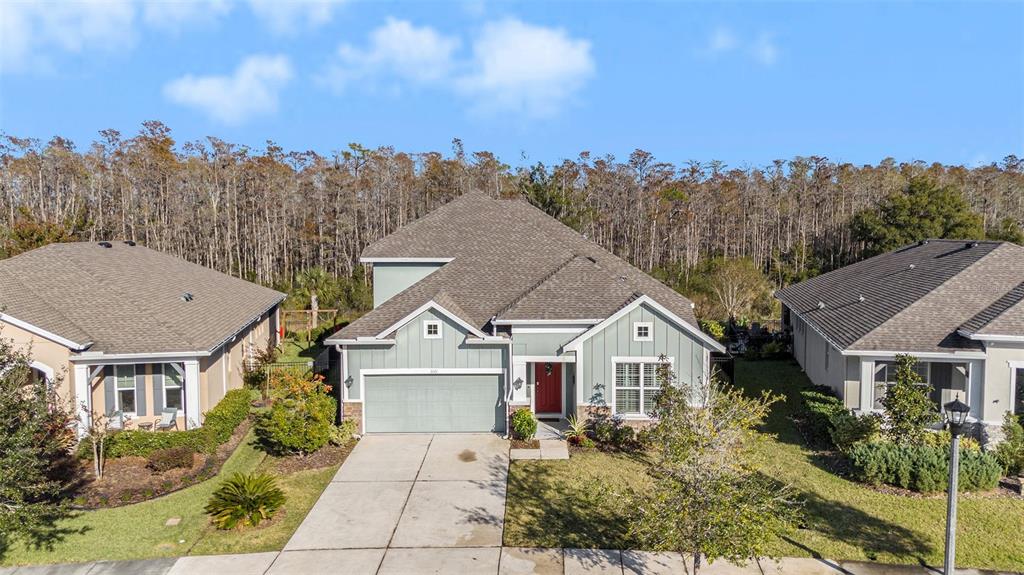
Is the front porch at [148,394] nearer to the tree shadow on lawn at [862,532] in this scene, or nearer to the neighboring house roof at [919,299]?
the tree shadow on lawn at [862,532]

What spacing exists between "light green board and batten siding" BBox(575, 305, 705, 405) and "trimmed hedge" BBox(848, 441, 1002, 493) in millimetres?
4596

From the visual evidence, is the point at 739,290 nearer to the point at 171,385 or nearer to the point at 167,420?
the point at 171,385

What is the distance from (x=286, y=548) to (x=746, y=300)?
103 feet

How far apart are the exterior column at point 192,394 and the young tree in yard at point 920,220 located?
41.9 meters

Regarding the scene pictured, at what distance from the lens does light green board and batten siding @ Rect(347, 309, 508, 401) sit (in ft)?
59.9

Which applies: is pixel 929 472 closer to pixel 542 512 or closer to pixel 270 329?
pixel 542 512

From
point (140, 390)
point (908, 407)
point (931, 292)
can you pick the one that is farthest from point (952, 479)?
point (140, 390)

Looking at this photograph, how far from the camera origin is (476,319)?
19.8m

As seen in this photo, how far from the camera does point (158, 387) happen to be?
57.6 ft

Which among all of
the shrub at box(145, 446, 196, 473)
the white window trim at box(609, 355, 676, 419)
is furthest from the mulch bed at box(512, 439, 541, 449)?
the shrub at box(145, 446, 196, 473)

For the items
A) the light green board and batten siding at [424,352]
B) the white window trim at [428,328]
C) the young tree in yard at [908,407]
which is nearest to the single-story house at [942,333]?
the young tree in yard at [908,407]

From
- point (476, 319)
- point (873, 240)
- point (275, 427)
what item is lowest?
point (275, 427)

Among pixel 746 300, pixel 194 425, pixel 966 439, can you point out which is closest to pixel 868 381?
pixel 966 439

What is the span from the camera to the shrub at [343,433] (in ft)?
57.3
